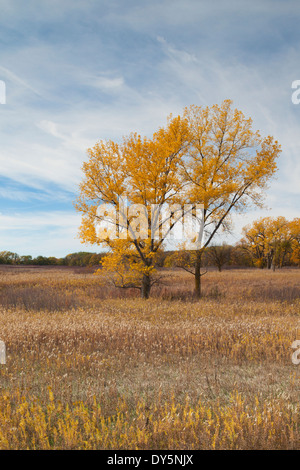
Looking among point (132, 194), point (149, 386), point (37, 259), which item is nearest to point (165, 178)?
point (132, 194)

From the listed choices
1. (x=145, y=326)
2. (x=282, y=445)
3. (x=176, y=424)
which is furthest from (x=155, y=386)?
(x=145, y=326)

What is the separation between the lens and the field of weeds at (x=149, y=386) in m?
3.79

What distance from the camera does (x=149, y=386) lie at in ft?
17.7

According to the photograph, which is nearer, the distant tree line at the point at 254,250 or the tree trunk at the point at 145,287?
the tree trunk at the point at 145,287

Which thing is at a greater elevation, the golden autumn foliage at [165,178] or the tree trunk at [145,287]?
the golden autumn foliage at [165,178]

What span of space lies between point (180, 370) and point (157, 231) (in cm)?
1211

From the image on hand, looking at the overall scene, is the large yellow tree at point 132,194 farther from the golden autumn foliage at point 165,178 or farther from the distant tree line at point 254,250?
the distant tree line at point 254,250

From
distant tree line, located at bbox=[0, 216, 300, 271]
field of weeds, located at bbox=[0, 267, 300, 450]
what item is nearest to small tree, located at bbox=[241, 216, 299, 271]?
distant tree line, located at bbox=[0, 216, 300, 271]

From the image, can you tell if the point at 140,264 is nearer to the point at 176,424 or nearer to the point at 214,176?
the point at 214,176

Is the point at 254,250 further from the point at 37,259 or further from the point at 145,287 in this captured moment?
the point at 145,287

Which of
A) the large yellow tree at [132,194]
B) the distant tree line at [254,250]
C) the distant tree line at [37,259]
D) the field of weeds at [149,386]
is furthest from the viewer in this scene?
the distant tree line at [37,259]

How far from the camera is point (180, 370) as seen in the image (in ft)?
20.4

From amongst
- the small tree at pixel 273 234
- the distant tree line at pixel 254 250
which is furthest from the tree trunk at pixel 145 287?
the small tree at pixel 273 234

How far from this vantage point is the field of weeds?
3.79m
